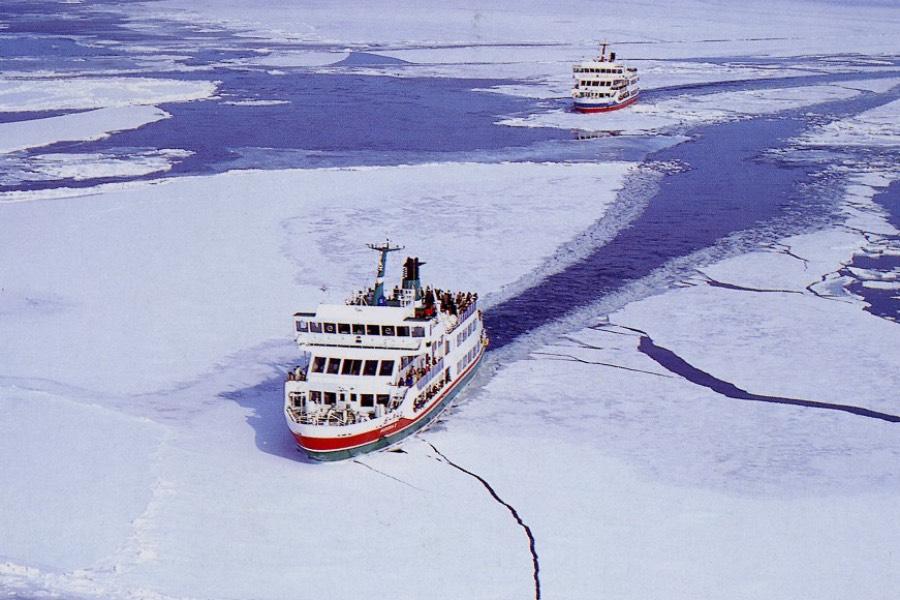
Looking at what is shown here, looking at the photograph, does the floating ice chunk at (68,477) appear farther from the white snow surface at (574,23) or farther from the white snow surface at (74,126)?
the white snow surface at (574,23)

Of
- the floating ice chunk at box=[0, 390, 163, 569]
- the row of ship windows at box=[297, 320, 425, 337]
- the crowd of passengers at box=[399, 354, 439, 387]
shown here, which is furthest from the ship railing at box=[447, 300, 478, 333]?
the floating ice chunk at box=[0, 390, 163, 569]

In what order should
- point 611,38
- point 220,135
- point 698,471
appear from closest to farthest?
point 698,471
point 220,135
point 611,38

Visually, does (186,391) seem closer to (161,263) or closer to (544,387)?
(544,387)

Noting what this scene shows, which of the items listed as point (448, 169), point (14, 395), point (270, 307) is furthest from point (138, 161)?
point (14, 395)

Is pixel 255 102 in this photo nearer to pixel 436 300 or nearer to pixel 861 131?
pixel 861 131

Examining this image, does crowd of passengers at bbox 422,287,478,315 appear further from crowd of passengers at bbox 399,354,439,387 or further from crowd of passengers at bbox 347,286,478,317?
crowd of passengers at bbox 399,354,439,387
